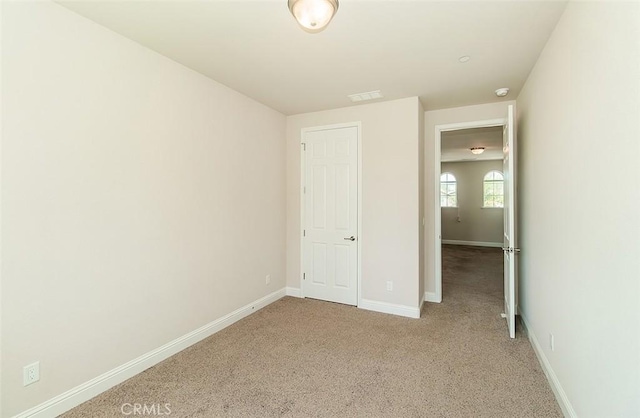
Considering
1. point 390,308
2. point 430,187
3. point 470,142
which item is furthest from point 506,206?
point 470,142

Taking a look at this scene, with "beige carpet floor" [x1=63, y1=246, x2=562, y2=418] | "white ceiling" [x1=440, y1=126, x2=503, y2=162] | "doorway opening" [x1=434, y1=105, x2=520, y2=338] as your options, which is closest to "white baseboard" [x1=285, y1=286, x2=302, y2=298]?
"beige carpet floor" [x1=63, y1=246, x2=562, y2=418]

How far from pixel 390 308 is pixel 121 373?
275 centimetres

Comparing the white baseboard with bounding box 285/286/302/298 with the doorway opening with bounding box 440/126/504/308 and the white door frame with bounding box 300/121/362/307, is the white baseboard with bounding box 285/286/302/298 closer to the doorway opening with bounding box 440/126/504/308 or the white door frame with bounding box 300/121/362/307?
the white door frame with bounding box 300/121/362/307

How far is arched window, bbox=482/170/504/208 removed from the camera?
831 cm

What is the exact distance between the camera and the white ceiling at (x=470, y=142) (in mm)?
5148

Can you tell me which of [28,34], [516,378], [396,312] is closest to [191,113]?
[28,34]

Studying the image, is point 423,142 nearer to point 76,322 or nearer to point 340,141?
point 340,141

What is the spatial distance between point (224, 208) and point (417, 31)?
241 centimetres

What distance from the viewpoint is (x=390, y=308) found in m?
3.57

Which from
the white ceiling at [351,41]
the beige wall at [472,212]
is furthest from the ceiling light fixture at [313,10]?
the beige wall at [472,212]

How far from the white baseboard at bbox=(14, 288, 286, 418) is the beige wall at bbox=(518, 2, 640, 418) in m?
2.91

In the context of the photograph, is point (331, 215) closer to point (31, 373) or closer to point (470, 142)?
point (31, 373)

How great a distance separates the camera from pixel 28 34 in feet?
5.59

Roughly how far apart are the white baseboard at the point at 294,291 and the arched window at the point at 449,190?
6.57 metres
